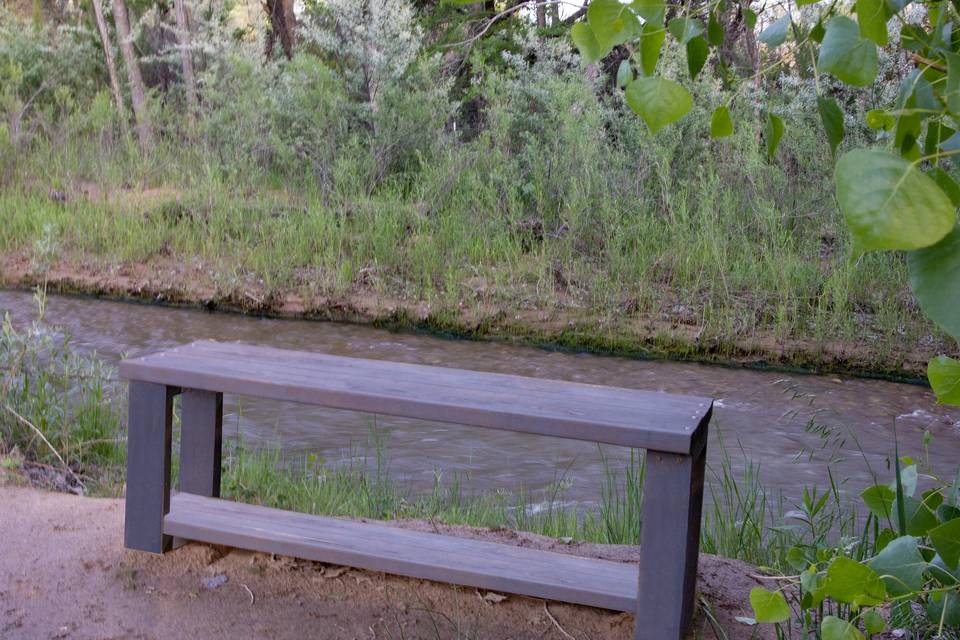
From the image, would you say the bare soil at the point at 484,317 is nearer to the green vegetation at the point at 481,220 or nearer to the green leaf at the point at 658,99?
the green vegetation at the point at 481,220

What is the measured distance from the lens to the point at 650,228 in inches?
340

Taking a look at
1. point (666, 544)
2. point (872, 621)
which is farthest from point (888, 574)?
point (666, 544)

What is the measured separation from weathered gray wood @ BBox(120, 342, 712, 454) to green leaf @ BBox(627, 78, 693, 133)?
152 centimetres

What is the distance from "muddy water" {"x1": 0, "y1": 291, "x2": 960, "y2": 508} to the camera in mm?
5277

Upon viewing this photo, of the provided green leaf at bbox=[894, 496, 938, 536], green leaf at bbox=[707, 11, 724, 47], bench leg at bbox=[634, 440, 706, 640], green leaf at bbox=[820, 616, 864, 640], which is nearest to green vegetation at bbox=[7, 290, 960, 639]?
bench leg at bbox=[634, 440, 706, 640]

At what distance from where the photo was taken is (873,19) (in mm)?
817

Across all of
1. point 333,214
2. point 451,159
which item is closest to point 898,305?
point 451,159

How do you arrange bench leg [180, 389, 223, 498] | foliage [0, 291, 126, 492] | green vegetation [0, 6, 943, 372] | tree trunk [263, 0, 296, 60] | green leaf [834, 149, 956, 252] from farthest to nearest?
tree trunk [263, 0, 296, 60] < green vegetation [0, 6, 943, 372] < foliage [0, 291, 126, 492] < bench leg [180, 389, 223, 498] < green leaf [834, 149, 956, 252]

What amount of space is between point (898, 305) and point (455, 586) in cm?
601

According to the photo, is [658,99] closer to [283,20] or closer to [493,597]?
[493,597]

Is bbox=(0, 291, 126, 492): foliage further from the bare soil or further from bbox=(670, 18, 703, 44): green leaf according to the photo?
A: the bare soil

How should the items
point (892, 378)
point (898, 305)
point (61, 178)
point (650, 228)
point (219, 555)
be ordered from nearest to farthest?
point (219, 555) → point (892, 378) → point (898, 305) → point (650, 228) → point (61, 178)

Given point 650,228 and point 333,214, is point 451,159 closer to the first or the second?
point 333,214

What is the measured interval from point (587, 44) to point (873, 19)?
0.96 feet
